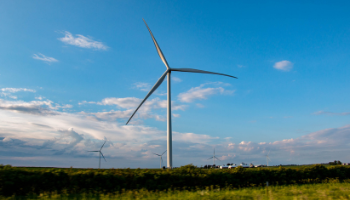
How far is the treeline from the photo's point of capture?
54.7ft

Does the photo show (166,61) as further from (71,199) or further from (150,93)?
(71,199)

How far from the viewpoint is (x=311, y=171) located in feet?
94.4

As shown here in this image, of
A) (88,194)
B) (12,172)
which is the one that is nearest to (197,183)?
(88,194)

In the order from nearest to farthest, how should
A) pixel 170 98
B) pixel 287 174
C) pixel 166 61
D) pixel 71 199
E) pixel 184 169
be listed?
pixel 71 199
pixel 184 169
pixel 287 174
pixel 170 98
pixel 166 61

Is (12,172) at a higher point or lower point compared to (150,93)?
lower

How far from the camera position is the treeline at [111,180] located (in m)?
16.7

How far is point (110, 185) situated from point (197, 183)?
7.52 m

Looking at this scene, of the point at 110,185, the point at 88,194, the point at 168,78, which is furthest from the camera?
the point at 168,78

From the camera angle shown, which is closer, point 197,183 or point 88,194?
point 88,194

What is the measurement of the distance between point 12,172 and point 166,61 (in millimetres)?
32812

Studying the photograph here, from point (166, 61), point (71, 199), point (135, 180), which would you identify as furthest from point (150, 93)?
point (71, 199)

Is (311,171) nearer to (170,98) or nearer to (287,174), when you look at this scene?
(287,174)

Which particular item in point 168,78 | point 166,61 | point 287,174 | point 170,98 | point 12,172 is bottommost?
point 287,174

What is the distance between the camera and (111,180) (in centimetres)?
1805
